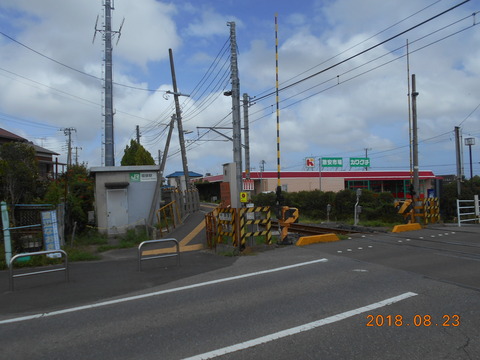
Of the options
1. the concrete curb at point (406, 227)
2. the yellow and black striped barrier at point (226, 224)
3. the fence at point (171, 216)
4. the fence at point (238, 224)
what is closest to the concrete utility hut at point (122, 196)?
the fence at point (171, 216)

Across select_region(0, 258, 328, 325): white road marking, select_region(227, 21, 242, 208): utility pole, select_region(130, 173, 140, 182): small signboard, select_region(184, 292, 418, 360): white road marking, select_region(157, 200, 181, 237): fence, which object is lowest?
select_region(0, 258, 328, 325): white road marking

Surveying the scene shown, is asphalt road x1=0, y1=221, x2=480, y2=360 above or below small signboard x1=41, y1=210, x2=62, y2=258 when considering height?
below

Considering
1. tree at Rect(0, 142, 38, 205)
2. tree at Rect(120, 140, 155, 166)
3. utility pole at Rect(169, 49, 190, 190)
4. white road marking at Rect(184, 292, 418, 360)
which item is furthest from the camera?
A: tree at Rect(120, 140, 155, 166)

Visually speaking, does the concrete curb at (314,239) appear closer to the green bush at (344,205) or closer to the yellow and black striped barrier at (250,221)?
the yellow and black striped barrier at (250,221)

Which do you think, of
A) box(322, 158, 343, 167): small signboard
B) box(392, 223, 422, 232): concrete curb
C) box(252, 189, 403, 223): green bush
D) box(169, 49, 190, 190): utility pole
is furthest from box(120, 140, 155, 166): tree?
box(322, 158, 343, 167): small signboard

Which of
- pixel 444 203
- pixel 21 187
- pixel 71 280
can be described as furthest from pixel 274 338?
pixel 444 203

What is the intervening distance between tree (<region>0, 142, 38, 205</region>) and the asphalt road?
5.36 m

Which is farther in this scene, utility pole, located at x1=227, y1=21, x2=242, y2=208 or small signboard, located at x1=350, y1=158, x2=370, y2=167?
small signboard, located at x1=350, y1=158, x2=370, y2=167

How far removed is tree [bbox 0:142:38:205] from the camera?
12.9 metres

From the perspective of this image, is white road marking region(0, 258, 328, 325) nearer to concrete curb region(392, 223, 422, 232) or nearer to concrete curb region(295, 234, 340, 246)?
concrete curb region(295, 234, 340, 246)

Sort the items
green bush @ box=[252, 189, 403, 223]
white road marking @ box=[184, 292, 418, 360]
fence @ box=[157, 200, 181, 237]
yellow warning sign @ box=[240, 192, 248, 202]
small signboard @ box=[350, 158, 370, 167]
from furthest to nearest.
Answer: small signboard @ box=[350, 158, 370, 167]
green bush @ box=[252, 189, 403, 223]
fence @ box=[157, 200, 181, 237]
yellow warning sign @ box=[240, 192, 248, 202]
white road marking @ box=[184, 292, 418, 360]

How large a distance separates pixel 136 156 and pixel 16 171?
19.1 m

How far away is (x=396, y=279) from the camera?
22.0 feet

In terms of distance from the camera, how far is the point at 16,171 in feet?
42.8
